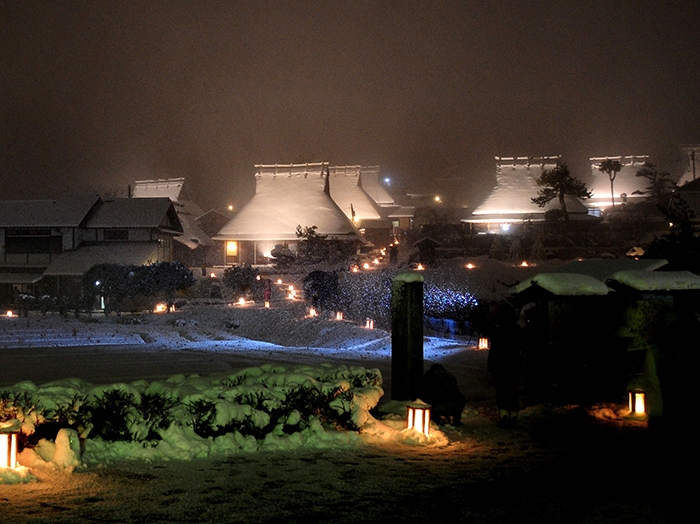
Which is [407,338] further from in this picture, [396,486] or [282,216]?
[282,216]

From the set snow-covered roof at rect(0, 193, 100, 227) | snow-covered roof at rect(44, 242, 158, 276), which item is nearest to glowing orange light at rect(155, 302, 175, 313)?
snow-covered roof at rect(44, 242, 158, 276)

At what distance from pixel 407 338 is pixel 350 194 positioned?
4794 centimetres

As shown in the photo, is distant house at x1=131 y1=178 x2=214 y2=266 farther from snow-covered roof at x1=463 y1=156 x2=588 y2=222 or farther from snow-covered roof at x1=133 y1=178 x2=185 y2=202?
snow-covered roof at x1=463 y1=156 x2=588 y2=222

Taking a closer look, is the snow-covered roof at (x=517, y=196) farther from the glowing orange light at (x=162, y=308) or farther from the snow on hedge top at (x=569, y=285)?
the snow on hedge top at (x=569, y=285)

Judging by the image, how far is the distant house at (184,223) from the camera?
46.9 meters

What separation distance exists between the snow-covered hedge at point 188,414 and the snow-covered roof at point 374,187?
57184 mm

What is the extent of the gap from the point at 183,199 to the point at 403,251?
29.4 meters

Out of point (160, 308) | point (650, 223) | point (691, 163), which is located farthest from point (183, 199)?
point (691, 163)

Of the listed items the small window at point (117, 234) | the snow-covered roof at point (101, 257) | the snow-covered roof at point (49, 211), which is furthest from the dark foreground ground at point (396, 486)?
the snow-covered roof at point (49, 211)

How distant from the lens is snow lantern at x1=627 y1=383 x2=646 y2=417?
28.4 ft

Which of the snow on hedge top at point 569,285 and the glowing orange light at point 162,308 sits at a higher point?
the snow on hedge top at point 569,285

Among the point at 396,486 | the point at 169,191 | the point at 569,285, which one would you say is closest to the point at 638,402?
the point at 569,285

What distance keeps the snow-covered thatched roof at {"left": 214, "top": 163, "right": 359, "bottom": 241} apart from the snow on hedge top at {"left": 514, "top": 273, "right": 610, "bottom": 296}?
3135 cm

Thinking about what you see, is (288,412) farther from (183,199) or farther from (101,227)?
(183,199)
